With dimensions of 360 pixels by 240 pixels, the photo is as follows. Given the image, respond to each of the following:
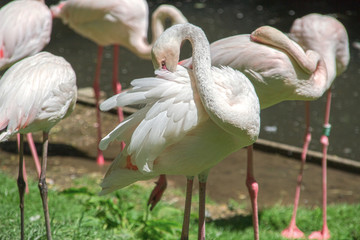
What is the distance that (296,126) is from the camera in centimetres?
717

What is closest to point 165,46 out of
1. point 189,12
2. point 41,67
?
point 41,67

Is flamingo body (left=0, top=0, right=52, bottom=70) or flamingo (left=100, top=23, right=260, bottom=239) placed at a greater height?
flamingo (left=100, top=23, right=260, bottom=239)

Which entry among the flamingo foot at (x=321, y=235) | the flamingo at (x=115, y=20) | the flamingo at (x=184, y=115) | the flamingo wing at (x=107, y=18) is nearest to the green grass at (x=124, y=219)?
the flamingo foot at (x=321, y=235)

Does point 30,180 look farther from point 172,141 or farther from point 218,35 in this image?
point 218,35

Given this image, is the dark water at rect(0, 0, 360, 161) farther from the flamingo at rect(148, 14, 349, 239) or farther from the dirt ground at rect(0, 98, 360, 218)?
the flamingo at rect(148, 14, 349, 239)

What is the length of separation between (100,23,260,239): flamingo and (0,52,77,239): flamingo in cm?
57

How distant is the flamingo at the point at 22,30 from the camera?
4824mm

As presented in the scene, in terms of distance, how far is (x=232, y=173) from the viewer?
5.80 metres

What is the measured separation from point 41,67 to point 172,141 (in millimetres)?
1128

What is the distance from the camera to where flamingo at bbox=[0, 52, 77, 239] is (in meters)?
3.29

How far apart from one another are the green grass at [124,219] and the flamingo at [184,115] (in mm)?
899

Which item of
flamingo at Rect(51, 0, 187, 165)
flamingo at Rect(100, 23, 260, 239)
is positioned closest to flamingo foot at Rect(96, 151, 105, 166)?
flamingo at Rect(51, 0, 187, 165)

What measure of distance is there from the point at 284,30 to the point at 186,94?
829 centimetres

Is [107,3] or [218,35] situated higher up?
[107,3]
